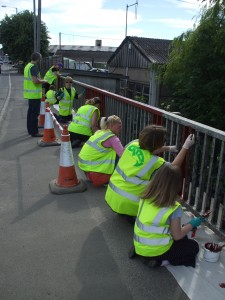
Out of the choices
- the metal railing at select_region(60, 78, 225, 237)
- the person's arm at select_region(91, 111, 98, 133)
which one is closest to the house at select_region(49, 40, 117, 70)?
the person's arm at select_region(91, 111, 98, 133)

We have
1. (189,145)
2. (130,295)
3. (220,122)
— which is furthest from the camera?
(220,122)

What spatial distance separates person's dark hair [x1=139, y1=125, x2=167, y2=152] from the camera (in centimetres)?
368

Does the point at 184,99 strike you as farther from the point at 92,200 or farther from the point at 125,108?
the point at 92,200

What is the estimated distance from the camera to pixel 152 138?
3.67m

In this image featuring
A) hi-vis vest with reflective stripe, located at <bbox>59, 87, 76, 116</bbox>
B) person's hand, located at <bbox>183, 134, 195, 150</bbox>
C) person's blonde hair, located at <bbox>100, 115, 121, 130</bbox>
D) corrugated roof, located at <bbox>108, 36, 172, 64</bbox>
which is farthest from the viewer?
corrugated roof, located at <bbox>108, 36, 172, 64</bbox>

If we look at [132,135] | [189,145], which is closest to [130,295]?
[189,145]

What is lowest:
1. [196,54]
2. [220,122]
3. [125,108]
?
[220,122]

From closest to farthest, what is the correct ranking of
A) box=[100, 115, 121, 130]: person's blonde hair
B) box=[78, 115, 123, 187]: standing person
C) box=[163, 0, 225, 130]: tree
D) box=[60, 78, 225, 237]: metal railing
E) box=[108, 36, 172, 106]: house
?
box=[60, 78, 225, 237]: metal railing, box=[100, 115, 121, 130]: person's blonde hair, box=[78, 115, 123, 187]: standing person, box=[163, 0, 225, 130]: tree, box=[108, 36, 172, 106]: house

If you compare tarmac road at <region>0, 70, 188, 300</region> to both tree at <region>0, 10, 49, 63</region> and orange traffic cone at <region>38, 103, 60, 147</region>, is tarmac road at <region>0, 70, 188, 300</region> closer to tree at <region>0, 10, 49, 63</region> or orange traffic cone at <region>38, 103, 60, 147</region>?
orange traffic cone at <region>38, 103, 60, 147</region>

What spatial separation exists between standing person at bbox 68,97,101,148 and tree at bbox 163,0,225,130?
9.22 m

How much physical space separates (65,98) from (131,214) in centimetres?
604

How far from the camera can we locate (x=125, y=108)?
625 cm

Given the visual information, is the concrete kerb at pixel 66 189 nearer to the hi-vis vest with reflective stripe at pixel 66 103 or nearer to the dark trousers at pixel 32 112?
the dark trousers at pixel 32 112

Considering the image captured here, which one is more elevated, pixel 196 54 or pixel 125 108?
pixel 196 54
